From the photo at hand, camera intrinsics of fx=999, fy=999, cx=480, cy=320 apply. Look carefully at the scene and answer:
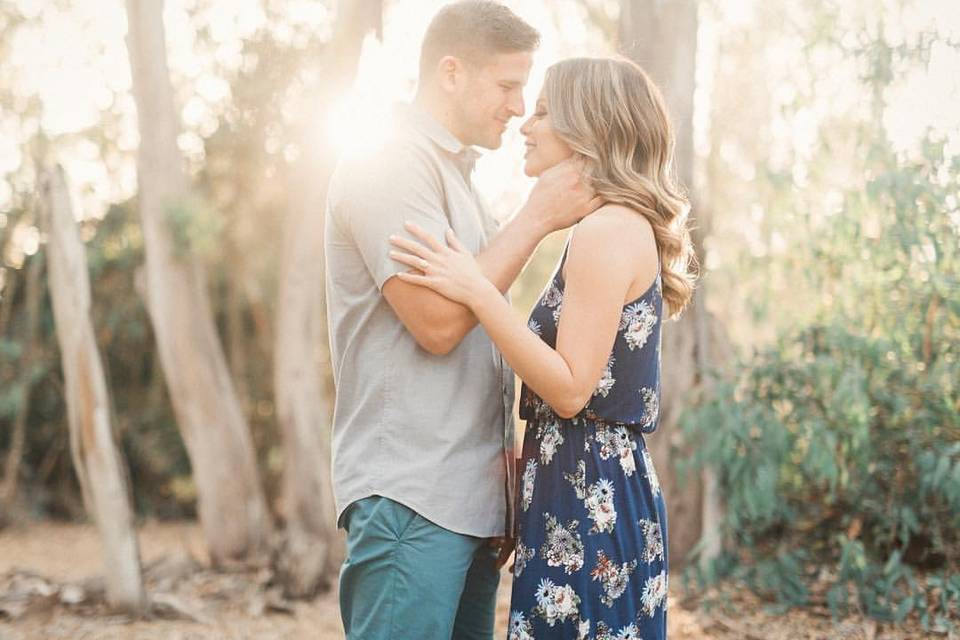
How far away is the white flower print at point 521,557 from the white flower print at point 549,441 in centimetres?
18

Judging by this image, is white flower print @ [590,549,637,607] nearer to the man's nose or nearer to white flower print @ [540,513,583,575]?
white flower print @ [540,513,583,575]

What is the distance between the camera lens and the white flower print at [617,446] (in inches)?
80.0

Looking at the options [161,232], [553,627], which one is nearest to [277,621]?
[161,232]

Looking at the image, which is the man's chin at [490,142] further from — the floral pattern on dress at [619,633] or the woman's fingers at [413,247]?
the floral pattern on dress at [619,633]

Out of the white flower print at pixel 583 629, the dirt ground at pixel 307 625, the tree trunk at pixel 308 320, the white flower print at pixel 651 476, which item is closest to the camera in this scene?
the white flower print at pixel 583 629

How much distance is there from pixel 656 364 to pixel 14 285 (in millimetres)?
7812

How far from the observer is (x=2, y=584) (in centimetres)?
503

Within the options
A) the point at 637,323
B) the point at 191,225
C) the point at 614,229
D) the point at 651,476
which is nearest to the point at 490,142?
the point at 614,229

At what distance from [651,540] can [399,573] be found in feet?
1.74

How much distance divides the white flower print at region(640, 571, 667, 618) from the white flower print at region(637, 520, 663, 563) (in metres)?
0.04

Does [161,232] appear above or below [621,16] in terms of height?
below

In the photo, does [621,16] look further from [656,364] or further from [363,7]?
[656,364]

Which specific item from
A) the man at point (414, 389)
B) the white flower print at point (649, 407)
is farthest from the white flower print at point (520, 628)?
the white flower print at point (649, 407)

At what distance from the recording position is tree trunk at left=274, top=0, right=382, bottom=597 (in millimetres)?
Result: 6047
